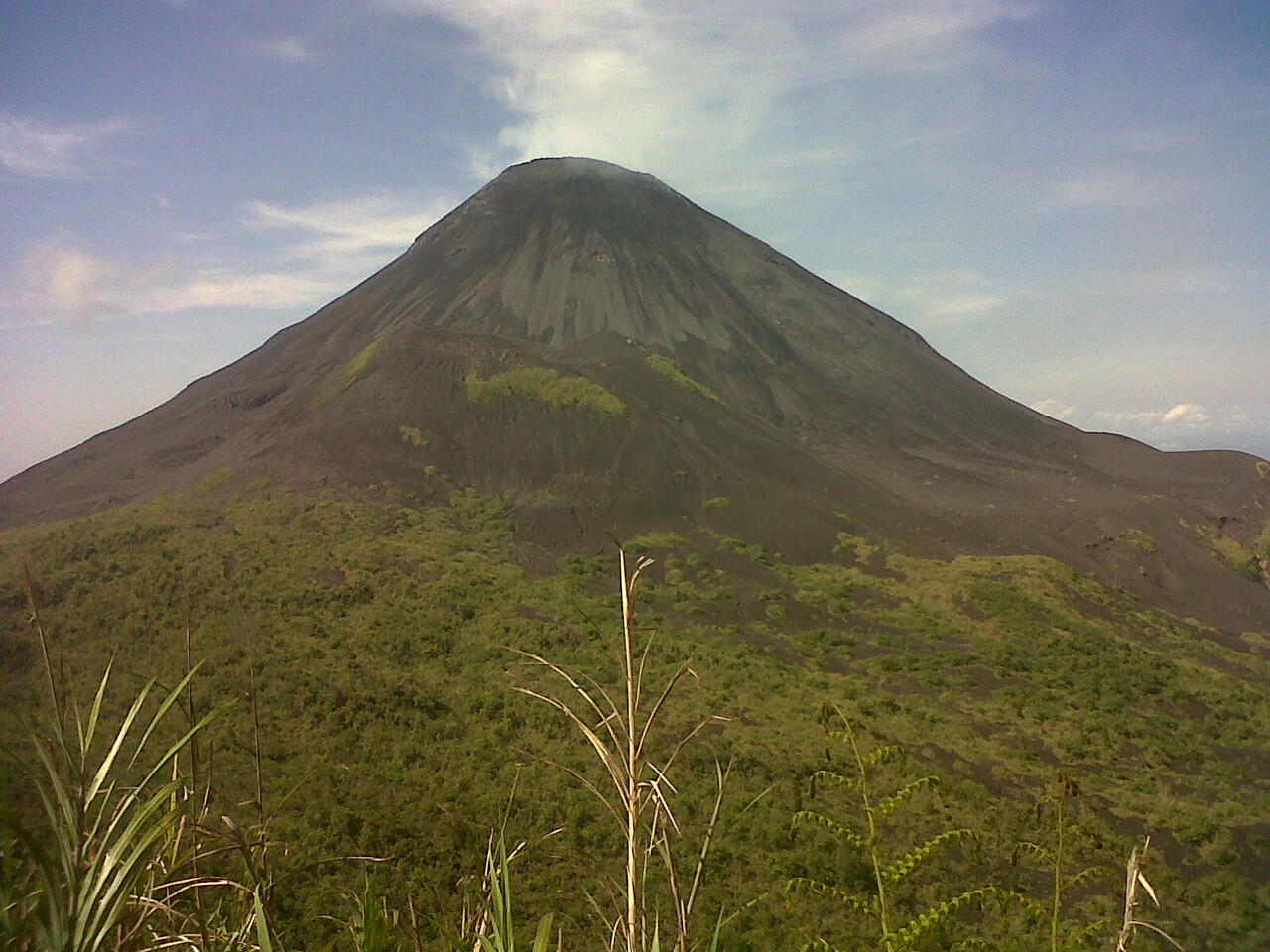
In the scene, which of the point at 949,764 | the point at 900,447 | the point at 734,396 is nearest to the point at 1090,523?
the point at 900,447

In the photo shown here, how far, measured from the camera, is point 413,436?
34.0 meters

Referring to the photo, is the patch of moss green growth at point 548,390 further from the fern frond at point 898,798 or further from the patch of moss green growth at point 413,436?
the fern frond at point 898,798

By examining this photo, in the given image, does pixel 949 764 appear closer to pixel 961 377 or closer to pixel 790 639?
pixel 790 639

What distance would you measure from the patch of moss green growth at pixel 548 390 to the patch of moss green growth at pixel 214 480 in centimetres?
1062

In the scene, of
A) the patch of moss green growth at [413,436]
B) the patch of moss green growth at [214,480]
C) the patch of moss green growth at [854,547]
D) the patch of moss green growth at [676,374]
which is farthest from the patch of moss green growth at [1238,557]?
the patch of moss green growth at [214,480]

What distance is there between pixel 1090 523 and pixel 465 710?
3392 cm

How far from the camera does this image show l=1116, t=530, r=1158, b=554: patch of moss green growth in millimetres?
36312

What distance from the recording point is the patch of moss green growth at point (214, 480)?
99.1 ft

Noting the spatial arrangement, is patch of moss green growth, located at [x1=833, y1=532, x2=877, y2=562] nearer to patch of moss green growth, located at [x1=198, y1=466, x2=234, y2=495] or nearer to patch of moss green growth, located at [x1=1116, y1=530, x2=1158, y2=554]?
patch of moss green growth, located at [x1=1116, y1=530, x2=1158, y2=554]

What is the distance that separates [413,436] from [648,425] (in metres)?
10.5

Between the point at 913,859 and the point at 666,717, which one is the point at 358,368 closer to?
the point at 666,717

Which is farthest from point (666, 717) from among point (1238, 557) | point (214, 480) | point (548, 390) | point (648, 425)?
point (1238, 557)

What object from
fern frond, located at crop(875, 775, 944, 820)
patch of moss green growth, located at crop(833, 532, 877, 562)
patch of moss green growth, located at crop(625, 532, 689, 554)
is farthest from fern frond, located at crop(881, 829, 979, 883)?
patch of moss green growth, located at crop(833, 532, 877, 562)

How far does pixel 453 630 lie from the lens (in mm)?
22031
